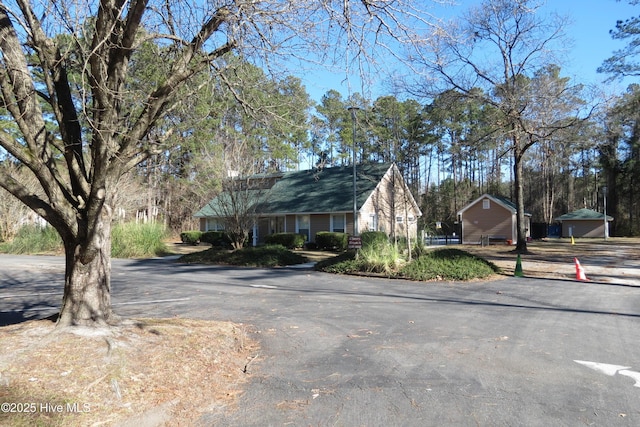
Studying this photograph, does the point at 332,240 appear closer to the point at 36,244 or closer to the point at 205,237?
the point at 205,237

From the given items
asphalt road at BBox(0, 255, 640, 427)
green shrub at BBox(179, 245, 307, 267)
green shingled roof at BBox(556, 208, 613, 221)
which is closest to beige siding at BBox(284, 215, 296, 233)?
green shrub at BBox(179, 245, 307, 267)

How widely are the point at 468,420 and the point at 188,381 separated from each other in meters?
2.74

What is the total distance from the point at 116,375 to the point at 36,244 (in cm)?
2937

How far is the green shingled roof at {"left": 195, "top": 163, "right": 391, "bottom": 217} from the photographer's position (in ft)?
101

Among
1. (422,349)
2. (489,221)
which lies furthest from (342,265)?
(489,221)

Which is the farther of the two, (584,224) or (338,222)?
(584,224)

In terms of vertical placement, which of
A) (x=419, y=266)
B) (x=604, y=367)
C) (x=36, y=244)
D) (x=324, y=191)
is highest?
(x=324, y=191)

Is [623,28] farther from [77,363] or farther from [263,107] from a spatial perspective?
[77,363]

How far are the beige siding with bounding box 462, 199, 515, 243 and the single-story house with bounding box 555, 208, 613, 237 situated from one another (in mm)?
17473

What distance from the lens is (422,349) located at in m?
5.78

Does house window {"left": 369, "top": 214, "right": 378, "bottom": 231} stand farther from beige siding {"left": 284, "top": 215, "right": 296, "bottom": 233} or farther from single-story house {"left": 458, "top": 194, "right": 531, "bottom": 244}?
single-story house {"left": 458, "top": 194, "right": 531, "bottom": 244}

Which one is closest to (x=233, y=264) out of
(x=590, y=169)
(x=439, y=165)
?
(x=439, y=165)

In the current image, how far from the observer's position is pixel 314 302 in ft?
31.7

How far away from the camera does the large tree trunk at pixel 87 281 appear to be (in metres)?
5.46
